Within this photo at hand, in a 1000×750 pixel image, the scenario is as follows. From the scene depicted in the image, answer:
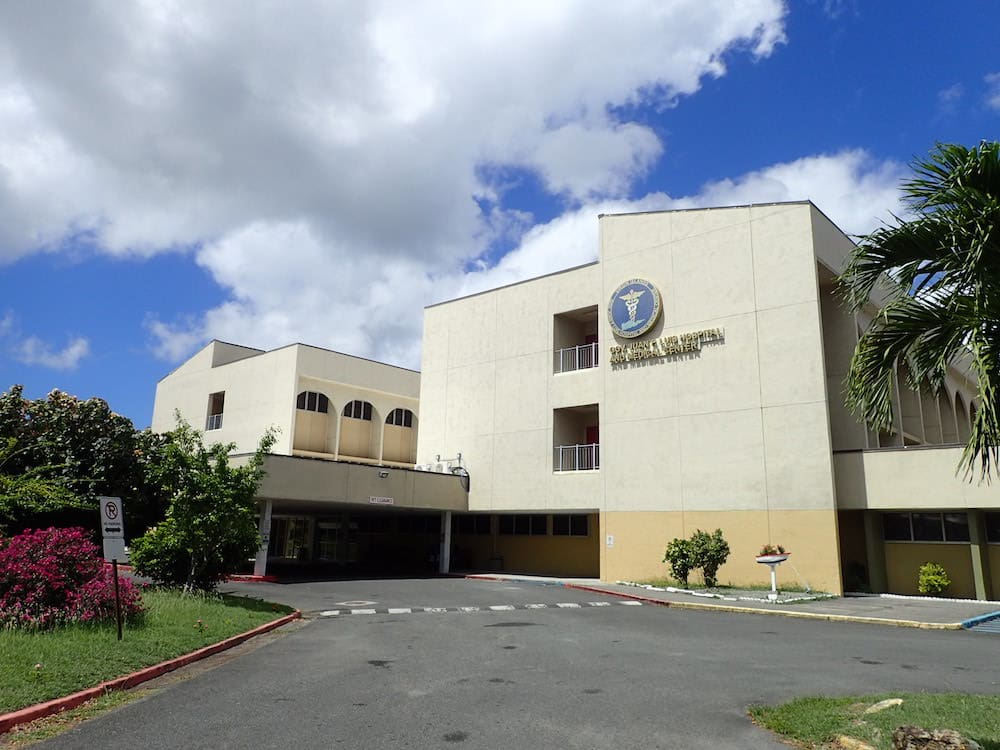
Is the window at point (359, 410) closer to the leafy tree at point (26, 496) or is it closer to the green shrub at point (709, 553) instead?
the leafy tree at point (26, 496)

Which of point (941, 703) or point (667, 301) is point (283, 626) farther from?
point (667, 301)

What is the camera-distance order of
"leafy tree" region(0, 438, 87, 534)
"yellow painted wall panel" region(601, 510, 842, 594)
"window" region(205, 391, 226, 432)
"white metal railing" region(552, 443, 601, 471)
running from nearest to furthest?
1. "leafy tree" region(0, 438, 87, 534)
2. "yellow painted wall panel" region(601, 510, 842, 594)
3. "white metal railing" region(552, 443, 601, 471)
4. "window" region(205, 391, 226, 432)

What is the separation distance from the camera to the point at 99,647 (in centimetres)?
988

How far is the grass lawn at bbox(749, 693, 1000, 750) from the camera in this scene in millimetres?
6305

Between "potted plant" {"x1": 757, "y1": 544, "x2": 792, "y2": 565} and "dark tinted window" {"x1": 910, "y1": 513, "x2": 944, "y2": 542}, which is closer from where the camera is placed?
"potted plant" {"x1": 757, "y1": 544, "x2": 792, "y2": 565}

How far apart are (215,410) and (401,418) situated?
10736 millimetres

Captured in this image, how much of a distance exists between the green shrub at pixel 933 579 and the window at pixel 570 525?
1301 centimetres

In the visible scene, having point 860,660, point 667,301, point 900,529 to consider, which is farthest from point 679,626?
point 667,301

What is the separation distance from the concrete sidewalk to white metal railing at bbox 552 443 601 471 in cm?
700

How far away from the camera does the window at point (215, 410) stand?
1622 inches

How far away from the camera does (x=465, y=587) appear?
2448cm

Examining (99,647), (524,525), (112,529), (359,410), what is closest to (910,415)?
(524,525)

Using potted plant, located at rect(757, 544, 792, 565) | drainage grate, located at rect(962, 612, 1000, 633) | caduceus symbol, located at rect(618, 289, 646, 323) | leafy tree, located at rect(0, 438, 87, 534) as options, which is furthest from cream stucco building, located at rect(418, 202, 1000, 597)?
leafy tree, located at rect(0, 438, 87, 534)

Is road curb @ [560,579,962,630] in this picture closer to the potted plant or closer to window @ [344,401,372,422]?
the potted plant
